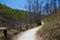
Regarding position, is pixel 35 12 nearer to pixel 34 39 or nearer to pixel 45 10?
pixel 45 10

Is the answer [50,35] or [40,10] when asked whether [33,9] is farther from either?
[50,35]

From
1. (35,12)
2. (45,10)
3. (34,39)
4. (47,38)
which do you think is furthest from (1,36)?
(35,12)

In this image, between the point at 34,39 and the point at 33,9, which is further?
the point at 33,9

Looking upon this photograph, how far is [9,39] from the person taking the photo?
13398 millimetres

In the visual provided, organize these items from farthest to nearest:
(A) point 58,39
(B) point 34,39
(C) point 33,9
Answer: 1. (C) point 33,9
2. (B) point 34,39
3. (A) point 58,39

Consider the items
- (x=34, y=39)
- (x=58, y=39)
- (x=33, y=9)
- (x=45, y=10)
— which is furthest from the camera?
(x=33, y=9)

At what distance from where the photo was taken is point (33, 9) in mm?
42406

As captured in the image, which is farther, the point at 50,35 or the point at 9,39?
the point at 9,39

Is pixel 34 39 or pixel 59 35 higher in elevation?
pixel 59 35

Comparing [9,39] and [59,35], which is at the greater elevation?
[59,35]

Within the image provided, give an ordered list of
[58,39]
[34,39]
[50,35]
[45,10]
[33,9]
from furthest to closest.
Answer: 1. [33,9]
2. [45,10]
3. [34,39]
4. [50,35]
5. [58,39]

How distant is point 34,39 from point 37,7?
27.9 metres

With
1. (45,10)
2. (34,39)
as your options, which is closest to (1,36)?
(34,39)

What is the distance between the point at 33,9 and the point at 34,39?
29490mm
